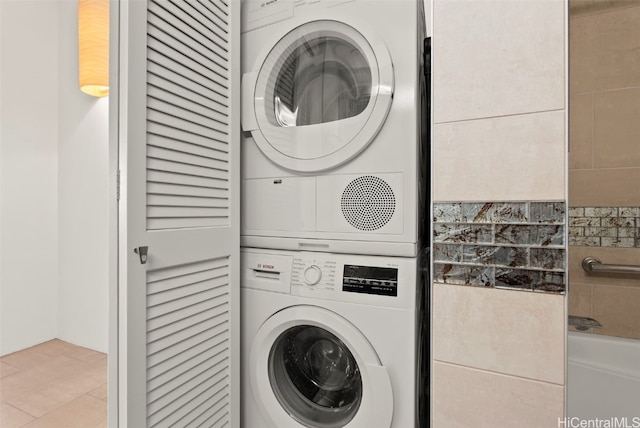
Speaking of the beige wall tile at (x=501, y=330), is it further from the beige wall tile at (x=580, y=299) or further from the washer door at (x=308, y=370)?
the washer door at (x=308, y=370)

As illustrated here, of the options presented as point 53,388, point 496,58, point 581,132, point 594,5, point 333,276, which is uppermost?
point 594,5

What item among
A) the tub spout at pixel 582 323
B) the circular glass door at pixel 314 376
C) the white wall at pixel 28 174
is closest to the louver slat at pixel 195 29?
the circular glass door at pixel 314 376

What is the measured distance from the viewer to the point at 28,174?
2160mm

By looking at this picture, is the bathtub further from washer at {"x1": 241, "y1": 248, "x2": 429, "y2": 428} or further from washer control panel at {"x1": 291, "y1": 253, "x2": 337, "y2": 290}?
washer control panel at {"x1": 291, "y1": 253, "x2": 337, "y2": 290}

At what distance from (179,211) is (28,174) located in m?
1.96

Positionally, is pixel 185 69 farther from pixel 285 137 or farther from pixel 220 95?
pixel 285 137

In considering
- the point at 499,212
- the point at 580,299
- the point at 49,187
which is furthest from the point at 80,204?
the point at 580,299

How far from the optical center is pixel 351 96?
109 centimetres

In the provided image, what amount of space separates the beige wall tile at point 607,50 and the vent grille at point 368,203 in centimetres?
56

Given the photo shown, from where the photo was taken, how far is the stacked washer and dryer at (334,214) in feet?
3.17

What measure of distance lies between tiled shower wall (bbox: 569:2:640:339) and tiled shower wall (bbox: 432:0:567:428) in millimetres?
212

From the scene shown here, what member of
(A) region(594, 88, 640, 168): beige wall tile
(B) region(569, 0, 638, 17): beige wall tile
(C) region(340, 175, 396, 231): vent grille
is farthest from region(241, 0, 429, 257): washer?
(A) region(594, 88, 640, 168): beige wall tile

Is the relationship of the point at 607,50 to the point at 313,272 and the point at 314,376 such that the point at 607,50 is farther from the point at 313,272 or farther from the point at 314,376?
the point at 314,376

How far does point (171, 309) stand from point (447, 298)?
0.75 metres
